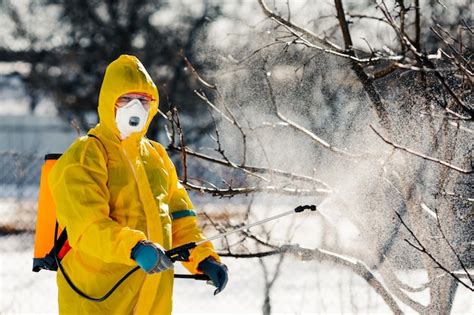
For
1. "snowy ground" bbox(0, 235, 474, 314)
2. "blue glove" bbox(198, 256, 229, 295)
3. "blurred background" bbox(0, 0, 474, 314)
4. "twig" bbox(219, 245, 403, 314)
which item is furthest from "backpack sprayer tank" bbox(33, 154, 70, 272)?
"snowy ground" bbox(0, 235, 474, 314)

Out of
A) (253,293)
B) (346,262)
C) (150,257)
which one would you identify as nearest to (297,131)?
(346,262)

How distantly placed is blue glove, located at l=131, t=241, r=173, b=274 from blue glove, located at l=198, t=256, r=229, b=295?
0.33m

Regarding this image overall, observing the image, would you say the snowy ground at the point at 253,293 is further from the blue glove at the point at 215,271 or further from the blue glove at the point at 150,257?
the blue glove at the point at 150,257

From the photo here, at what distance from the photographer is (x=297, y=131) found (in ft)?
20.1

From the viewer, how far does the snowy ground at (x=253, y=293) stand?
24.7 feet

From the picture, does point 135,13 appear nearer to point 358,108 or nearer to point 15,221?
point 15,221

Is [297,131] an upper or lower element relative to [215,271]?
upper

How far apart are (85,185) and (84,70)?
46.5 ft

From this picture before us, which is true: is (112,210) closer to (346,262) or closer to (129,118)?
(129,118)

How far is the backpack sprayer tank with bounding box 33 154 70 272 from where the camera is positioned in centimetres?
314

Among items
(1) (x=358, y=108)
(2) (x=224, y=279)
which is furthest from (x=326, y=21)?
(2) (x=224, y=279)

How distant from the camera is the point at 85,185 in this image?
9.86 feet

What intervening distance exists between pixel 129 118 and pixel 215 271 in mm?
537

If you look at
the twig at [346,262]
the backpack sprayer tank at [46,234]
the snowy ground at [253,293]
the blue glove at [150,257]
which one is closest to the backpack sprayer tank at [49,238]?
the backpack sprayer tank at [46,234]
